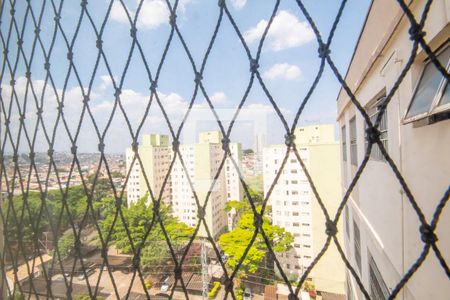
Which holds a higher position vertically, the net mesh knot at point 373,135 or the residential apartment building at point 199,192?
the net mesh knot at point 373,135

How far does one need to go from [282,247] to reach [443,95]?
5.09 m

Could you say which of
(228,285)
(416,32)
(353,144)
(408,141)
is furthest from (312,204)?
(416,32)

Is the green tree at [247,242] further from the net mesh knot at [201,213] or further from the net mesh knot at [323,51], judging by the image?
the net mesh knot at [323,51]

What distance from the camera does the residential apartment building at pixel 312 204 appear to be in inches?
141

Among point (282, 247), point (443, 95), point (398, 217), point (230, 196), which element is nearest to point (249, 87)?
point (443, 95)

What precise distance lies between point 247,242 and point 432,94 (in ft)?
9.83

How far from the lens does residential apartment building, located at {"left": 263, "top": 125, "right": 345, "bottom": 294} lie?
3572 millimetres

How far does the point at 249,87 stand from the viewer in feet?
1.49

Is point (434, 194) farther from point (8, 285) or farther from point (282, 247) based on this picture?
point (282, 247)

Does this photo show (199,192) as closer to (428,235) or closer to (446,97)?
(446,97)

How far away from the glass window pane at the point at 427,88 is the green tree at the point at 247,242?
2670 millimetres

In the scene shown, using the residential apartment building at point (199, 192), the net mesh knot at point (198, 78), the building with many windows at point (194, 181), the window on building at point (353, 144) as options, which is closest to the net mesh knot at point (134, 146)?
the net mesh knot at point (198, 78)

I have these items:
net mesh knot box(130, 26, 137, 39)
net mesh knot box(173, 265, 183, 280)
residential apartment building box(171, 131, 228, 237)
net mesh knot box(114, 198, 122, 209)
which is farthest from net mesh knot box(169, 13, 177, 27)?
residential apartment building box(171, 131, 228, 237)

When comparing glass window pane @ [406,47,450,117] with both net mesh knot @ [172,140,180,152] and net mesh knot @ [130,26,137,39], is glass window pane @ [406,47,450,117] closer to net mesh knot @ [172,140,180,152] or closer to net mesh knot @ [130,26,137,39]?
net mesh knot @ [172,140,180,152]
